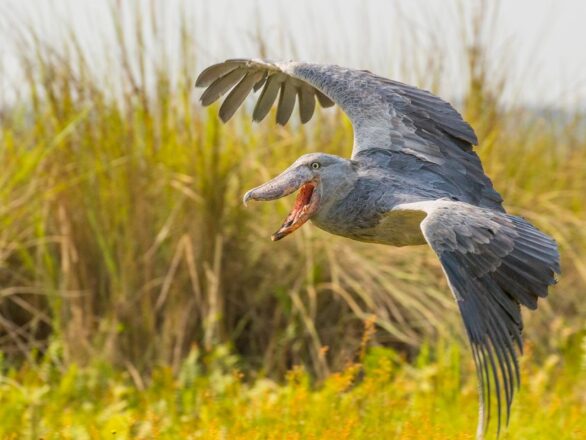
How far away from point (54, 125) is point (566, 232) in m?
2.88

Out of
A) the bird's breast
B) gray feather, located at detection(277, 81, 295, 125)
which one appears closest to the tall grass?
gray feather, located at detection(277, 81, 295, 125)

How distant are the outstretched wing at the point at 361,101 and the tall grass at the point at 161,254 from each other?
1.03 metres

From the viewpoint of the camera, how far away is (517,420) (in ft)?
15.8

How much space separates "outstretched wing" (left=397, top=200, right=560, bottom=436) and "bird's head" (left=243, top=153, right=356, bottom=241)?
1.64 ft

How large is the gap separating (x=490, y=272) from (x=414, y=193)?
2.10ft

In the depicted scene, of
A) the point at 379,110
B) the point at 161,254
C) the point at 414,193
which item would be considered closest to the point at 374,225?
the point at 414,193

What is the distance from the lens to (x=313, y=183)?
4191 millimetres

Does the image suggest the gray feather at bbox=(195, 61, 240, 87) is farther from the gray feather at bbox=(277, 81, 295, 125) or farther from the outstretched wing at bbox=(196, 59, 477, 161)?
the gray feather at bbox=(277, 81, 295, 125)

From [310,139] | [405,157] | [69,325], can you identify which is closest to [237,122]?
[310,139]

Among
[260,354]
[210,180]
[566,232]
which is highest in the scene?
[210,180]

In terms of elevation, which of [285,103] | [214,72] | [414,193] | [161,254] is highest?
[214,72]

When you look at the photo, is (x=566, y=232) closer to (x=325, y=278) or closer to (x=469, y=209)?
(x=325, y=278)

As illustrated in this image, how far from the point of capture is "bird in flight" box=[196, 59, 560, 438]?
144 inches

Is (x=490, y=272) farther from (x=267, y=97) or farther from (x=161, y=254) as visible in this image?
(x=161, y=254)
